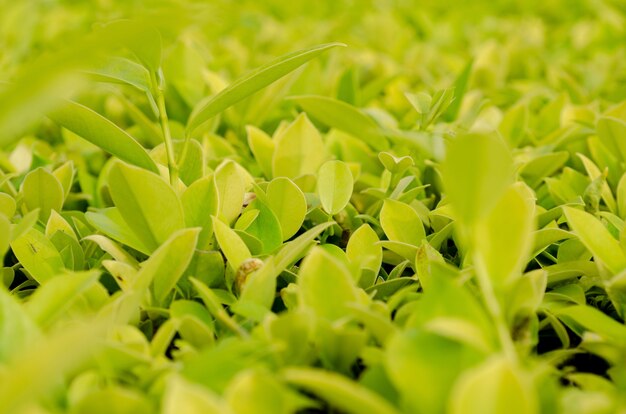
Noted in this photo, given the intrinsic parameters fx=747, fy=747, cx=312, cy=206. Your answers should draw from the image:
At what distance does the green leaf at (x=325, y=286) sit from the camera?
35.7 inches

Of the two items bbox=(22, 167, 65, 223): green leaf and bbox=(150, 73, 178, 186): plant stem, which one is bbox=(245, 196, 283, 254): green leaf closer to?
bbox=(150, 73, 178, 186): plant stem

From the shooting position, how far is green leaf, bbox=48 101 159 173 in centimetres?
116

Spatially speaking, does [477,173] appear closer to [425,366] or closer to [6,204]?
[425,366]

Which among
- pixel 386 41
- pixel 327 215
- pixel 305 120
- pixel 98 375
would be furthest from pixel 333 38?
pixel 98 375

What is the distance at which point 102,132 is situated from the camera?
1.17 meters

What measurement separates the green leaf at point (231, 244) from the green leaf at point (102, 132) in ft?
0.67

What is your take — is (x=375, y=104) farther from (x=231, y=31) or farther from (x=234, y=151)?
(x=231, y=31)

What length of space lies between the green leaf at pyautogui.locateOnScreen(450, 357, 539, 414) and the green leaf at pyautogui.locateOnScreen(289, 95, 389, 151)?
80 centimetres

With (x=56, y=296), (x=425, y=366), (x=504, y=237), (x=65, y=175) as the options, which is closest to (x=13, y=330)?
(x=56, y=296)

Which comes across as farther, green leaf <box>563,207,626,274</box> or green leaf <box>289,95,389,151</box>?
green leaf <box>289,95,389,151</box>

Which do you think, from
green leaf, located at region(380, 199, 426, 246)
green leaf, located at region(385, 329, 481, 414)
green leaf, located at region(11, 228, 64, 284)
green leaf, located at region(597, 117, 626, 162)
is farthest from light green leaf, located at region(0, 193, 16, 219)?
green leaf, located at region(597, 117, 626, 162)

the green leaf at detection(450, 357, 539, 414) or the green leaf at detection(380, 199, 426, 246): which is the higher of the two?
the green leaf at detection(450, 357, 539, 414)

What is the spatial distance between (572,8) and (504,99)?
5.24 ft

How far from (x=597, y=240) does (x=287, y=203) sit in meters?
0.46
